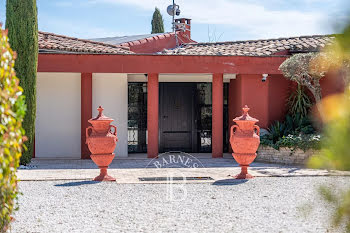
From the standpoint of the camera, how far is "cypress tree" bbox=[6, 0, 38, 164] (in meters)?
10.9

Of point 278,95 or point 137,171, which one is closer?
point 137,171

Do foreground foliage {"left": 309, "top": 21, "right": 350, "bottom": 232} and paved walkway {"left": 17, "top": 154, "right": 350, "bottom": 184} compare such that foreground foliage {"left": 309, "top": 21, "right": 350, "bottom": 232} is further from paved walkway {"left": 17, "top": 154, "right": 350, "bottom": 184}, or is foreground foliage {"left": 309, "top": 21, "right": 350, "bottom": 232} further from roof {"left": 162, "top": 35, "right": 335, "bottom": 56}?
roof {"left": 162, "top": 35, "right": 335, "bottom": 56}

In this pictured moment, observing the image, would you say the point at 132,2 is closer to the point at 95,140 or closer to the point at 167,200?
the point at 95,140

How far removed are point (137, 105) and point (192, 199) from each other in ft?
24.0

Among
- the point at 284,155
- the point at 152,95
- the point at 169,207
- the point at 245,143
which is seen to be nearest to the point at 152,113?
the point at 152,95

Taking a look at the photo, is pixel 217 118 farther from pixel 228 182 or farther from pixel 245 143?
pixel 228 182

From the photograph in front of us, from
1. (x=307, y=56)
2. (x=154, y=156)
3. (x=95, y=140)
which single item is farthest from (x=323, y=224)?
(x=154, y=156)

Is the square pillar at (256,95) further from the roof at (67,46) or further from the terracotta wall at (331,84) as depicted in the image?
the roof at (67,46)

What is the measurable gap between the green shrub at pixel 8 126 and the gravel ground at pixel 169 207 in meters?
1.80

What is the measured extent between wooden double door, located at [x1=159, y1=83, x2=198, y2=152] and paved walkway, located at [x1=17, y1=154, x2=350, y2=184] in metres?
2.19

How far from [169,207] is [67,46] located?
883 centimetres

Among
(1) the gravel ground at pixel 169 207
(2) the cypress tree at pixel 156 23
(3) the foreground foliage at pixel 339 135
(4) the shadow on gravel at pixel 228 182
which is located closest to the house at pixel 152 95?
(4) the shadow on gravel at pixel 228 182

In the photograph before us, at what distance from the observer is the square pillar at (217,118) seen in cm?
1284

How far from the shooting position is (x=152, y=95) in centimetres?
1265
